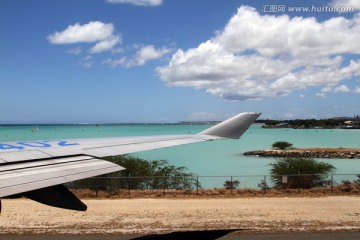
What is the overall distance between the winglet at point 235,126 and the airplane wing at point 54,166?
164 mm

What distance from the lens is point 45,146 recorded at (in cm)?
688

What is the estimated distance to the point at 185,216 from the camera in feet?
47.5

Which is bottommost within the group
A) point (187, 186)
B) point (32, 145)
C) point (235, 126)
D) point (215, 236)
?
point (187, 186)

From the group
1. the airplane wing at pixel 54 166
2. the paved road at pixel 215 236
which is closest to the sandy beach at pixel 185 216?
the paved road at pixel 215 236

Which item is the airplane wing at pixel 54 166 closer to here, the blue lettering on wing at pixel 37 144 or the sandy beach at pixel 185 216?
the blue lettering on wing at pixel 37 144

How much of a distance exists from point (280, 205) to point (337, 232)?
5189 mm

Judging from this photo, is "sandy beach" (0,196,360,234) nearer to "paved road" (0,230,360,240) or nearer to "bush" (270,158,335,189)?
"paved road" (0,230,360,240)

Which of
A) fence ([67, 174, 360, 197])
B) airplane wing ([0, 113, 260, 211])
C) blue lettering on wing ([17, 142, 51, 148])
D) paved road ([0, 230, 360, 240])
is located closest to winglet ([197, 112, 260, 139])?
airplane wing ([0, 113, 260, 211])

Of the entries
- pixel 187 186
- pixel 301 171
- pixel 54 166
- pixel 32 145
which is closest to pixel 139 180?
pixel 187 186

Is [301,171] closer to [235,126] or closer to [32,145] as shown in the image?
[235,126]

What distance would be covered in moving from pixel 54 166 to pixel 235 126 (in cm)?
471

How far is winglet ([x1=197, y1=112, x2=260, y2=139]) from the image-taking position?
A: 8.62 meters

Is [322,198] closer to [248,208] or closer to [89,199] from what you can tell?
[248,208]

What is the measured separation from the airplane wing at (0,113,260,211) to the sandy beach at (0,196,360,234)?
5207 millimetres
